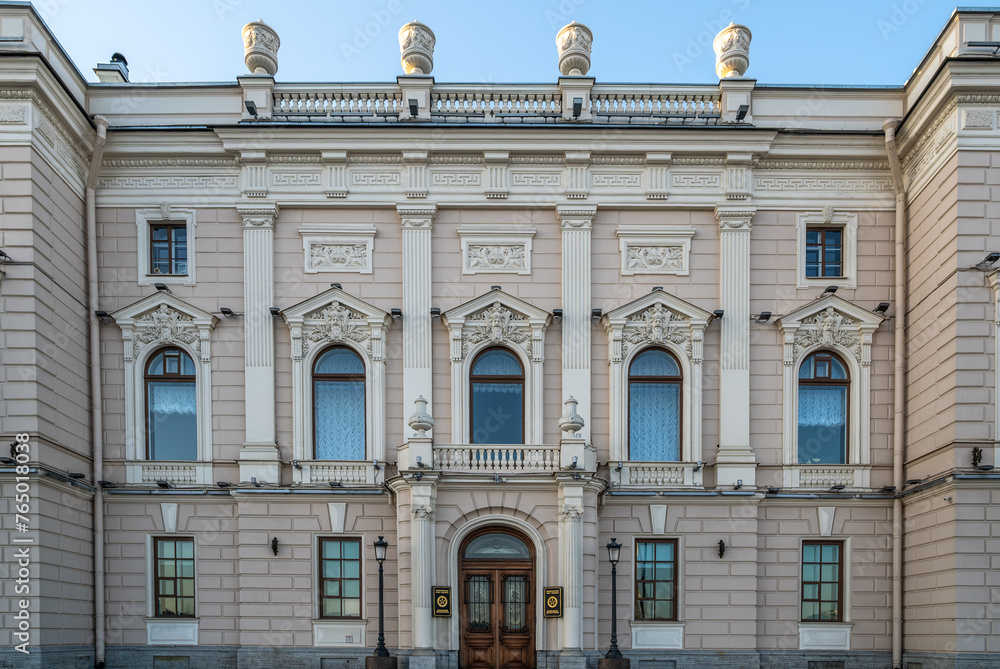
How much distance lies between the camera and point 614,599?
56.3ft

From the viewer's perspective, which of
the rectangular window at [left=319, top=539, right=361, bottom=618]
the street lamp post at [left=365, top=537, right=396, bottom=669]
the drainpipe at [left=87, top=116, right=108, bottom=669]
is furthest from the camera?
the rectangular window at [left=319, top=539, right=361, bottom=618]

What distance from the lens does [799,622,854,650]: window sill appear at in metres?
18.4

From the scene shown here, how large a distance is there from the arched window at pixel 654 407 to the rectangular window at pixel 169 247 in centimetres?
1069

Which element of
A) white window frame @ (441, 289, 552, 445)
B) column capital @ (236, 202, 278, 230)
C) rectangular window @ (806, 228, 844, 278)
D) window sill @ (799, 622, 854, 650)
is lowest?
window sill @ (799, 622, 854, 650)

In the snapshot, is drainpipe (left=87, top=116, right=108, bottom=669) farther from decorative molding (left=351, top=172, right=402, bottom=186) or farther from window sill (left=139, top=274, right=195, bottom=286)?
decorative molding (left=351, top=172, right=402, bottom=186)

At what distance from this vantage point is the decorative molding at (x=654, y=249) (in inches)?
762

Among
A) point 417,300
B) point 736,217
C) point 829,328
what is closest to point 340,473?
point 417,300

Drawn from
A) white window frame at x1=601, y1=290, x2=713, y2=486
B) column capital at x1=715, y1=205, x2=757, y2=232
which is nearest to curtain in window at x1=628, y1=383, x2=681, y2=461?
white window frame at x1=601, y1=290, x2=713, y2=486

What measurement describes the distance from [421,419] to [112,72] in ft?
40.4

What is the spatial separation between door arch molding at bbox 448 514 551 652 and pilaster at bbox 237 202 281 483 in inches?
171

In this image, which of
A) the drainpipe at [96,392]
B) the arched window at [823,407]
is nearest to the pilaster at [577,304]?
the arched window at [823,407]

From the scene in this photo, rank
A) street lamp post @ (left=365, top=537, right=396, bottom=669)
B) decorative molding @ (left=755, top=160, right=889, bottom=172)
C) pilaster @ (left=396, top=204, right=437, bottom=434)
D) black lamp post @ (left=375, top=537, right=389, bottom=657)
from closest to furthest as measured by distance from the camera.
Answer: street lamp post @ (left=365, top=537, right=396, bottom=669) → black lamp post @ (left=375, top=537, right=389, bottom=657) → pilaster @ (left=396, top=204, right=437, bottom=434) → decorative molding @ (left=755, top=160, right=889, bottom=172)

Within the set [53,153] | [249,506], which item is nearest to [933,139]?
[249,506]

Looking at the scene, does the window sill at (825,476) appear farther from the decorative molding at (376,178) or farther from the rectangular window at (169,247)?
the rectangular window at (169,247)
